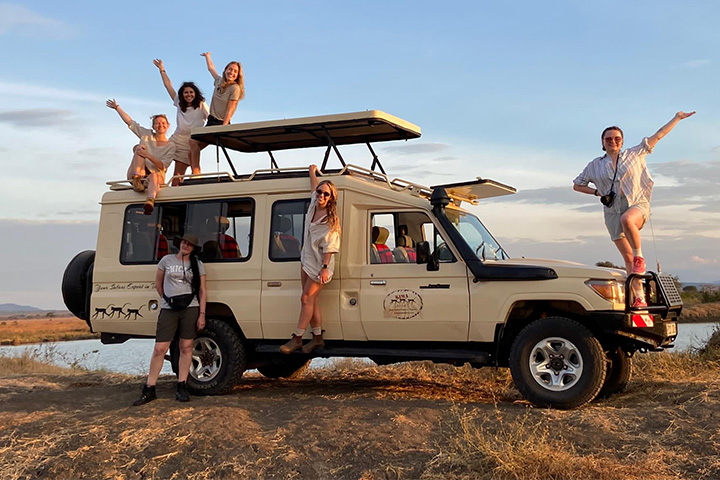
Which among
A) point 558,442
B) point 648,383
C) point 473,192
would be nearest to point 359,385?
point 473,192

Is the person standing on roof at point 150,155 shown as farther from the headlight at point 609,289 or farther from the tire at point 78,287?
the headlight at point 609,289

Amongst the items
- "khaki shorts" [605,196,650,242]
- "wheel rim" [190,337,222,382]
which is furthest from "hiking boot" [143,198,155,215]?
"khaki shorts" [605,196,650,242]

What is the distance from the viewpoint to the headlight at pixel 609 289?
700 centimetres

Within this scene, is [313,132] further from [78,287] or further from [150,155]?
[78,287]

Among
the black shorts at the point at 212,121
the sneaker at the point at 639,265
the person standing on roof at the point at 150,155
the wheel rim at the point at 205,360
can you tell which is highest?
the black shorts at the point at 212,121

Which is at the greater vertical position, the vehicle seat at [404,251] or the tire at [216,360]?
the vehicle seat at [404,251]

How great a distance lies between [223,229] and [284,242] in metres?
0.80

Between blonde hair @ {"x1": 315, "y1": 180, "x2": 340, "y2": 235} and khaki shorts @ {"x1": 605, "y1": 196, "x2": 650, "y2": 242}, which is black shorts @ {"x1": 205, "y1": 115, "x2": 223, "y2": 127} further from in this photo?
khaki shorts @ {"x1": 605, "y1": 196, "x2": 650, "y2": 242}

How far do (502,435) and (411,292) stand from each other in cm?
213

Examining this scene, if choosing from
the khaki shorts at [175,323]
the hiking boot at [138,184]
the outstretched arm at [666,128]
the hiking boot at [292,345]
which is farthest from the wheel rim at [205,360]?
the outstretched arm at [666,128]

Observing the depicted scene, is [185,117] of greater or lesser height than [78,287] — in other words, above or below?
above

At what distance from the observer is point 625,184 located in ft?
24.8

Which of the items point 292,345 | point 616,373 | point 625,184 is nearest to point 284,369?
point 292,345

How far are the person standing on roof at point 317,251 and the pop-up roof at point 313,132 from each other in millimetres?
854
